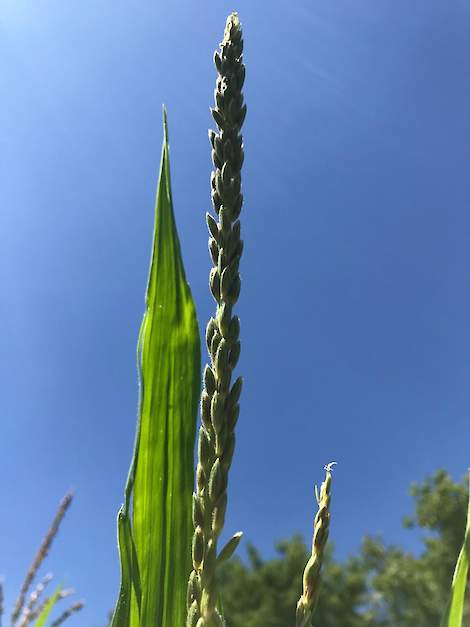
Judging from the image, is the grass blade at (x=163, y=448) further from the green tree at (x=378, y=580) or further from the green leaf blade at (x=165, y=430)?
the green tree at (x=378, y=580)

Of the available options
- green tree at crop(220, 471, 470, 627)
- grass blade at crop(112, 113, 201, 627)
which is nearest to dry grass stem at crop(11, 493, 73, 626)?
grass blade at crop(112, 113, 201, 627)

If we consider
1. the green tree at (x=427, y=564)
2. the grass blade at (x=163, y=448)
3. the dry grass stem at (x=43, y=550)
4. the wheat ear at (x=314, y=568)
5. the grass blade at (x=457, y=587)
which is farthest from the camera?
the green tree at (x=427, y=564)

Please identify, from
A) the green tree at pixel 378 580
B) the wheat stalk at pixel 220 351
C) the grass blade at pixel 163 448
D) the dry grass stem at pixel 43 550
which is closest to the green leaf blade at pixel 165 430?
the grass blade at pixel 163 448

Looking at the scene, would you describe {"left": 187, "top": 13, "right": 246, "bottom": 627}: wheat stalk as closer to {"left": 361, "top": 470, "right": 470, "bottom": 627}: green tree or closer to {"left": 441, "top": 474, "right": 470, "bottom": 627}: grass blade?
{"left": 441, "top": 474, "right": 470, "bottom": 627}: grass blade

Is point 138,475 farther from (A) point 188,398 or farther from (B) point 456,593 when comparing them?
(B) point 456,593

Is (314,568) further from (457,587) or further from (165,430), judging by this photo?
(165,430)

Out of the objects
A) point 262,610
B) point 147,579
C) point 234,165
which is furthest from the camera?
point 262,610

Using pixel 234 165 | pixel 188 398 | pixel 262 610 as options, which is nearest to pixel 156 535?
pixel 188 398

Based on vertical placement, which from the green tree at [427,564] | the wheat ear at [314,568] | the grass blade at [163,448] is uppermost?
the green tree at [427,564]
